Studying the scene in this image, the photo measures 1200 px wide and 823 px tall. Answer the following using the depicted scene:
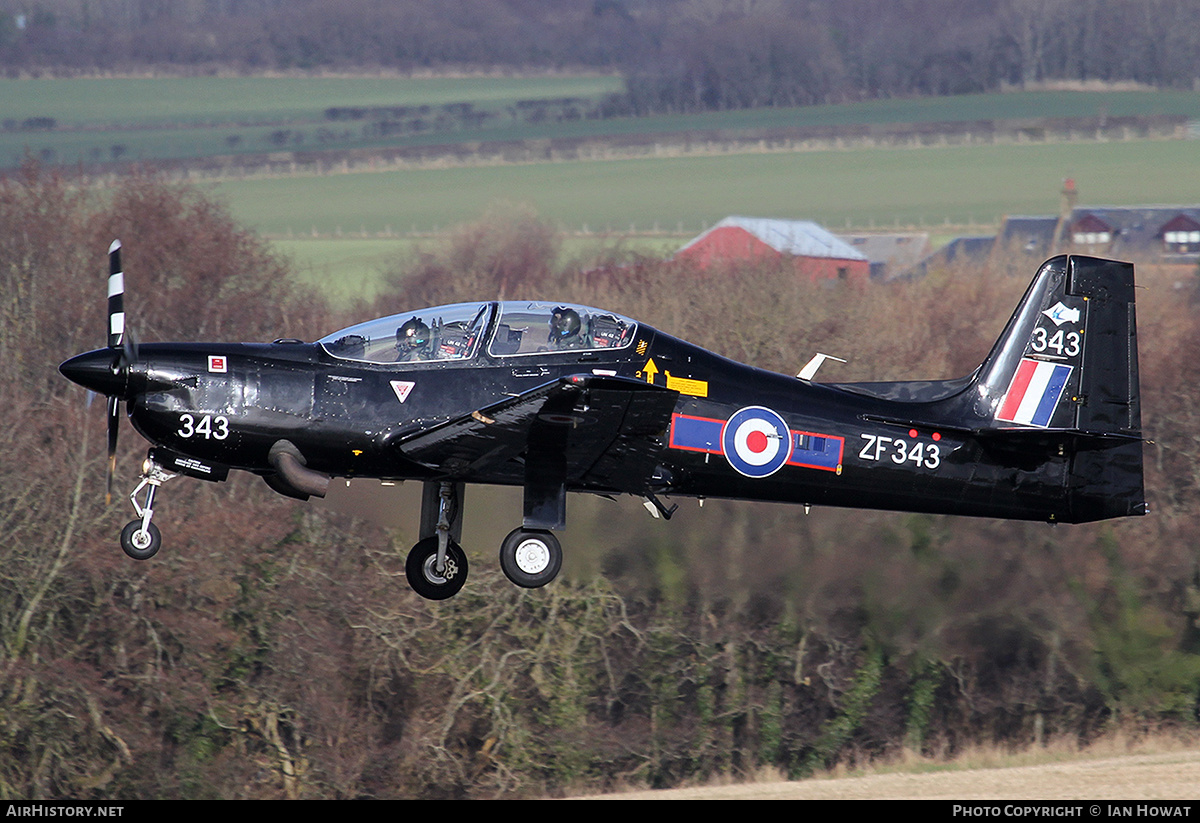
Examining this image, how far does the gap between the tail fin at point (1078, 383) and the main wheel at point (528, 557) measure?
4596 mm

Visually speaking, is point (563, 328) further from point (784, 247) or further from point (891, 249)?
point (891, 249)

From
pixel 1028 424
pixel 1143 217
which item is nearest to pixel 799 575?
pixel 1028 424

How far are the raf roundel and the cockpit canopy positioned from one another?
54.6 inches

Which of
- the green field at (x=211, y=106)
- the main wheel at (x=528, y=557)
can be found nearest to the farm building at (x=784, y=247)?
the main wheel at (x=528, y=557)

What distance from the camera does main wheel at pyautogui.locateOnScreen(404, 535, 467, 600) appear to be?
1472cm

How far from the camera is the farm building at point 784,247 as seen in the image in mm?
49875

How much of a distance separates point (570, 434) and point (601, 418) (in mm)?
392

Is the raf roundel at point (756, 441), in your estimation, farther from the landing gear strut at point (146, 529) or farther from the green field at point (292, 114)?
the green field at point (292, 114)

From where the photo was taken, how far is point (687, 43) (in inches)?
4387

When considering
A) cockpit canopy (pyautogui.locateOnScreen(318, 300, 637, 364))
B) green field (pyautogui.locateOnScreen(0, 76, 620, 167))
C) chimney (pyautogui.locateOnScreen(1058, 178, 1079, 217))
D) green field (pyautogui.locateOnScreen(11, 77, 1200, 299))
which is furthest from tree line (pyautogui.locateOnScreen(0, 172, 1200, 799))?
green field (pyautogui.locateOnScreen(0, 76, 620, 167))

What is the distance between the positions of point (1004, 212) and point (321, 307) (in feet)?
137

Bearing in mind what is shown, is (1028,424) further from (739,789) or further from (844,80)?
(844,80)

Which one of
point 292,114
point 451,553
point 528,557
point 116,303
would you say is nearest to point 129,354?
point 116,303

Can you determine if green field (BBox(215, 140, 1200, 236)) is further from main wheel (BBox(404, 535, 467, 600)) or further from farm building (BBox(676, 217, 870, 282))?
main wheel (BBox(404, 535, 467, 600))
